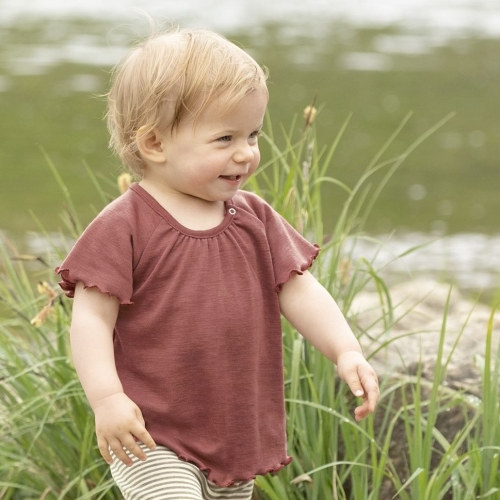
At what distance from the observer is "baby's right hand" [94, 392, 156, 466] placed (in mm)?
2104

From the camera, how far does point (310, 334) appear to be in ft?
7.88

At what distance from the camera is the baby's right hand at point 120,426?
6.90 ft

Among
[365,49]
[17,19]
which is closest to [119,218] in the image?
[365,49]

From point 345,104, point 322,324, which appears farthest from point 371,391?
point 345,104

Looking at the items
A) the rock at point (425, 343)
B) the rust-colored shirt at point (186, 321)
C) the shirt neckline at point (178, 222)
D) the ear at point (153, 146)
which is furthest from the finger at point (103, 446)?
the rock at point (425, 343)

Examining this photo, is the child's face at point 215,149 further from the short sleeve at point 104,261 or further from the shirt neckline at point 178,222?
the short sleeve at point 104,261

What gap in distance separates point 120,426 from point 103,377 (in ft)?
0.33

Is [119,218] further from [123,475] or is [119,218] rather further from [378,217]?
[378,217]

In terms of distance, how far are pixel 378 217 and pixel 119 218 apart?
542cm

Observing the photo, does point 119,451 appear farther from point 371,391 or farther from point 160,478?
point 371,391

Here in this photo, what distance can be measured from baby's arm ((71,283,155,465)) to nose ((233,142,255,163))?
0.37m

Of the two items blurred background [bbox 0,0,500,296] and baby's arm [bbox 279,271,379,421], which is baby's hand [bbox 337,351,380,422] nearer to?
baby's arm [bbox 279,271,379,421]

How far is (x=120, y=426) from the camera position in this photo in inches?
82.9

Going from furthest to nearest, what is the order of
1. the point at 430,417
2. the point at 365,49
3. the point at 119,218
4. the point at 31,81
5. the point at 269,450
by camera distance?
1. the point at 365,49
2. the point at 31,81
3. the point at 430,417
4. the point at 269,450
5. the point at 119,218
